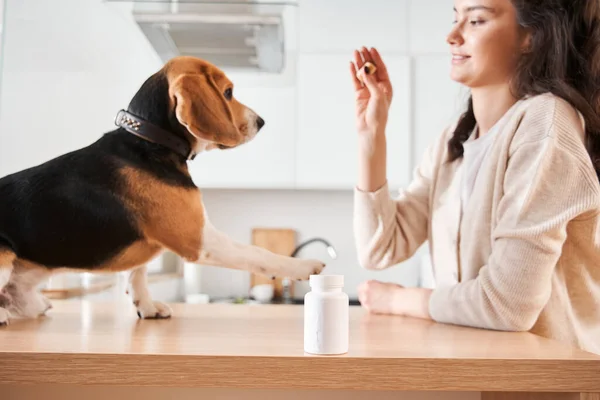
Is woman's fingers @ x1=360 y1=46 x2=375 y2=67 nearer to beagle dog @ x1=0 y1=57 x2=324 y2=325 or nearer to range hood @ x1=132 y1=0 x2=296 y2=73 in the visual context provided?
beagle dog @ x1=0 y1=57 x2=324 y2=325

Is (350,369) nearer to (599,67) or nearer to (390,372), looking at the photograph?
(390,372)

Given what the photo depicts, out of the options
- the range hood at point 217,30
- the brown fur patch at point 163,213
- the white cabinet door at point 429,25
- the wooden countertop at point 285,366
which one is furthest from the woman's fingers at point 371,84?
the white cabinet door at point 429,25

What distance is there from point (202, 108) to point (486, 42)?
0.54 metres

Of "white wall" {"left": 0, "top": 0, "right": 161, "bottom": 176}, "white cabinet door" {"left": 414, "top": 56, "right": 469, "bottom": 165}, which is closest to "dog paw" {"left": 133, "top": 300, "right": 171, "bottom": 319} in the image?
"white wall" {"left": 0, "top": 0, "right": 161, "bottom": 176}

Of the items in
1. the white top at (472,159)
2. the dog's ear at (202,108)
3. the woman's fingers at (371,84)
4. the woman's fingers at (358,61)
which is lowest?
the white top at (472,159)

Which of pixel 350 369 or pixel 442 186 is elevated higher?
pixel 442 186

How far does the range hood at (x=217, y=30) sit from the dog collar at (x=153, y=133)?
4.59 feet

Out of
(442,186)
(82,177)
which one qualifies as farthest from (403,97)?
(82,177)

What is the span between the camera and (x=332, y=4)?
2684 mm

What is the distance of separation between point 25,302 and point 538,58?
875 millimetres

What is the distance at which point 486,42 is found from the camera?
1.00m

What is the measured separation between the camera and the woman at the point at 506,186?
31.3 inches

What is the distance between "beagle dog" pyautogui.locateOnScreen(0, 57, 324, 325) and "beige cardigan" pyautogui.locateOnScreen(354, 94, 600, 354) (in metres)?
0.25

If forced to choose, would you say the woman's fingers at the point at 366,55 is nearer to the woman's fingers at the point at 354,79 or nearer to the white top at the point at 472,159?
the woman's fingers at the point at 354,79
